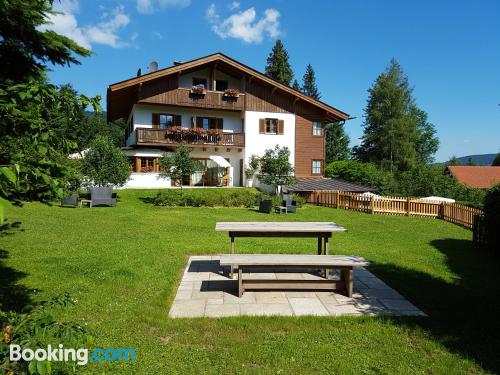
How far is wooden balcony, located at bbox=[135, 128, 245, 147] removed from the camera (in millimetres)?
27703

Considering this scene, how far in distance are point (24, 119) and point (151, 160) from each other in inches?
1022

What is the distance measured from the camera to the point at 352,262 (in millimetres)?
6051

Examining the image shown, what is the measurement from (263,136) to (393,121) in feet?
79.7

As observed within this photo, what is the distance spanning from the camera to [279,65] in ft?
165

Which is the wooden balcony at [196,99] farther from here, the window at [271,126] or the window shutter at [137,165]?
the window shutter at [137,165]

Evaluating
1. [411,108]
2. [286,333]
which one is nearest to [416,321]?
[286,333]

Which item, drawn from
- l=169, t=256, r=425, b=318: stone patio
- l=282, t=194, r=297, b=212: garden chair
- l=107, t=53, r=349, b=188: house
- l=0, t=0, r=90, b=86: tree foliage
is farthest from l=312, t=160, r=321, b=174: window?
l=0, t=0, r=90, b=86: tree foliage

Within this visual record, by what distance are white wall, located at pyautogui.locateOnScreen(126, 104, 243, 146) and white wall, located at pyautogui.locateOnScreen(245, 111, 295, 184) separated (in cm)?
128

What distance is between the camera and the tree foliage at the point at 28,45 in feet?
16.6

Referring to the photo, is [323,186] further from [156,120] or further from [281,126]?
[156,120]

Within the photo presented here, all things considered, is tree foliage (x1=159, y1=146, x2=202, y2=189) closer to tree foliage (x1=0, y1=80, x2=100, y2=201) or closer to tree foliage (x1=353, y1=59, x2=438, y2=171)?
tree foliage (x1=0, y1=80, x2=100, y2=201)

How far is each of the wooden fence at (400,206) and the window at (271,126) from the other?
9.39 meters

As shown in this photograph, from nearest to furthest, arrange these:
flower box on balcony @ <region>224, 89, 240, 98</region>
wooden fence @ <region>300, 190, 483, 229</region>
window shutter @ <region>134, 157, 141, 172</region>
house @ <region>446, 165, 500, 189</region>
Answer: wooden fence @ <region>300, 190, 483, 229</region>
window shutter @ <region>134, 157, 141, 172</region>
flower box on balcony @ <region>224, 89, 240, 98</region>
house @ <region>446, 165, 500, 189</region>

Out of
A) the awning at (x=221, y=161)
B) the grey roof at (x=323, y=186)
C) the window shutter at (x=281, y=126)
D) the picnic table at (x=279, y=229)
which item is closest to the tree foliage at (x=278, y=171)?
the grey roof at (x=323, y=186)
